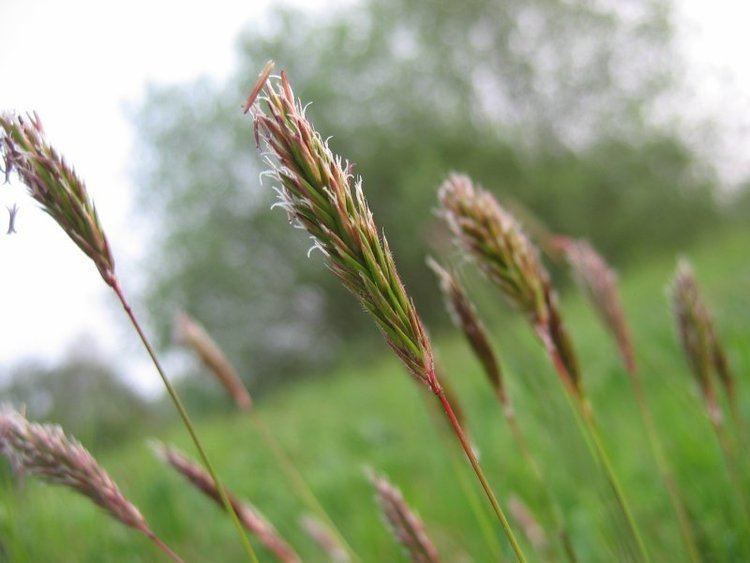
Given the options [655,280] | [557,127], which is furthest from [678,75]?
[655,280]

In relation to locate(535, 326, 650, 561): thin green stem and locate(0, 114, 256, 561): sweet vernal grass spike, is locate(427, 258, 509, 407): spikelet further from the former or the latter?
locate(0, 114, 256, 561): sweet vernal grass spike

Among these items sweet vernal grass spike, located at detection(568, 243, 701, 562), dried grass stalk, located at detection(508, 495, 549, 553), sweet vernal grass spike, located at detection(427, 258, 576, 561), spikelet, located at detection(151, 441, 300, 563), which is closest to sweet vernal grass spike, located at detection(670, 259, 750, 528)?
sweet vernal grass spike, located at detection(568, 243, 701, 562)

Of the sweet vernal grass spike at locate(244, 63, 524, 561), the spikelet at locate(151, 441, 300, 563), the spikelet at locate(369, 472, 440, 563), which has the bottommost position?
the spikelet at locate(151, 441, 300, 563)

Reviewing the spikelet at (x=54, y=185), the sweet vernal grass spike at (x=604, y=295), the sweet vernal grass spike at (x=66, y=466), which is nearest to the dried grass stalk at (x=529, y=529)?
the sweet vernal grass spike at (x=604, y=295)

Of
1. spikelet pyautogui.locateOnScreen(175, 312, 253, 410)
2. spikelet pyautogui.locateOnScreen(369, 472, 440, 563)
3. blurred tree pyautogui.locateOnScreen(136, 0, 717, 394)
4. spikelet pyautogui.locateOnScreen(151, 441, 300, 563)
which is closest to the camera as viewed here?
spikelet pyautogui.locateOnScreen(369, 472, 440, 563)

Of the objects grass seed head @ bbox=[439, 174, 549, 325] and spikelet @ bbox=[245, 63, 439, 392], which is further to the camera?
grass seed head @ bbox=[439, 174, 549, 325]

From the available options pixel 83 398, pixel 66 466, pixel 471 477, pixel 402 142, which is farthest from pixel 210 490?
pixel 402 142

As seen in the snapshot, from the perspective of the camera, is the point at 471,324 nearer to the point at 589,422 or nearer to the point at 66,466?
the point at 589,422

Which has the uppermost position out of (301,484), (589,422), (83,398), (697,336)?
(697,336)
